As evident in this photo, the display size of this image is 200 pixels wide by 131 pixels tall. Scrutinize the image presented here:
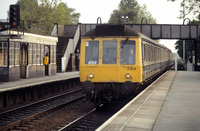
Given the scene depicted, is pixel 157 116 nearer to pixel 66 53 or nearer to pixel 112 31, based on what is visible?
pixel 112 31

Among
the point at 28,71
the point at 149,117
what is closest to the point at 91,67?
the point at 149,117

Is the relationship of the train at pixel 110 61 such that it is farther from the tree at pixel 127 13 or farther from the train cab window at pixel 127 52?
the tree at pixel 127 13

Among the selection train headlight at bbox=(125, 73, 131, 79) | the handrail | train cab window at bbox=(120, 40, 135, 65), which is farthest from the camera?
the handrail

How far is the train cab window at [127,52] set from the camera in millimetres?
12469

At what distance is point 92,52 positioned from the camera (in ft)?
41.7

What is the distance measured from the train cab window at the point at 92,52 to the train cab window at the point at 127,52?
3.27 ft

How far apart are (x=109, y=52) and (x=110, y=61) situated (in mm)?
377

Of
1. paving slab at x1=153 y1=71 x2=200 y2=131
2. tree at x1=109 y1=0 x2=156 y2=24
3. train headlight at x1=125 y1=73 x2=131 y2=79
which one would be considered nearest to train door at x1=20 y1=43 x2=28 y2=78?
train headlight at x1=125 y1=73 x2=131 y2=79

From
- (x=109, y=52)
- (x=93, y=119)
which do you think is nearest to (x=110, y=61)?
(x=109, y=52)

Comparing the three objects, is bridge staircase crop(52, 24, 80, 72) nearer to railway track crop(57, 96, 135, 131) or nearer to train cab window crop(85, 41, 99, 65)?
railway track crop(57, 96, 135, 131)

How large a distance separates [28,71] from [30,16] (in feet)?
134

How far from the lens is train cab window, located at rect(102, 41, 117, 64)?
12.5m

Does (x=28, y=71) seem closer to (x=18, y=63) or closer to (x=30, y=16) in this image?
(x=18, y=63)

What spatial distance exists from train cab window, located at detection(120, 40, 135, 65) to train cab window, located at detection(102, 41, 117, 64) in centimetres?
28
